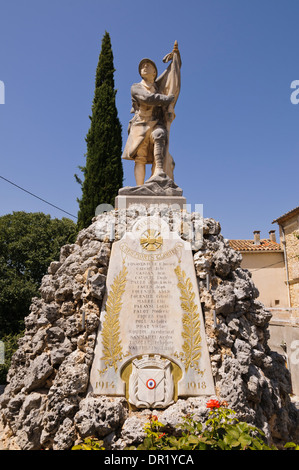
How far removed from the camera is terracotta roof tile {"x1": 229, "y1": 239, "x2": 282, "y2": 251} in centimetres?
2141

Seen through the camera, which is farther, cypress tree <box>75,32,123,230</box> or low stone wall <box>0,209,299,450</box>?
cypress tree <box>75,32,123,230</box>

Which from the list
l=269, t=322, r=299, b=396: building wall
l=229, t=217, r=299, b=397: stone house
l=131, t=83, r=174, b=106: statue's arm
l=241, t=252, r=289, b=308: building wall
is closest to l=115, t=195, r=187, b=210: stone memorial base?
l=131, t=83, r=174, b=106: statue's arm

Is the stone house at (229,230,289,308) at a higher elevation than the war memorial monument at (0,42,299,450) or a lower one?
higher

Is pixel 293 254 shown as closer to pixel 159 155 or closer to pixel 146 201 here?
pixel 159 155

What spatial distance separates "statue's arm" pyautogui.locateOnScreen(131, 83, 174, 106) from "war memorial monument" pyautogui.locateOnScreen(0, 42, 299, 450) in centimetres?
238

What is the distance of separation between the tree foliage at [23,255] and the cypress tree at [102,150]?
9.14ft

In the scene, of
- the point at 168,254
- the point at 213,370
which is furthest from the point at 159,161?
the point at 213,370

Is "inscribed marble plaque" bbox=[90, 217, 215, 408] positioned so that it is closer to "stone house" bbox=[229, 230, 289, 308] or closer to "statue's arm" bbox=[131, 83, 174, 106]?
"statue's arm" bbox=[131, 83, 174, 106]

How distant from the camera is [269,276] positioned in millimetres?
21219

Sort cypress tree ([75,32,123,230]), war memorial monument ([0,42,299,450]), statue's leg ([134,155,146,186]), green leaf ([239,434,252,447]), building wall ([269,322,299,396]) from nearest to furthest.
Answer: green leaf ([239,434,252,447]) < war memorial monument ([0,42,299,450]) < statue's leg ([134,155,146,186]) < building wall ([269,322,299,396]) < cypress tree ([75,32,123,230])

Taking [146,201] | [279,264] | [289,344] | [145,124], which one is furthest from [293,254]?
[146,201]

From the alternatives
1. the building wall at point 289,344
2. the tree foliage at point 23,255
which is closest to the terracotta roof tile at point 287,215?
the building wall at point 289,344

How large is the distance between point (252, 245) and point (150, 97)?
56.0 feet

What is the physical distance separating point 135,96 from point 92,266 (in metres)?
4.07
